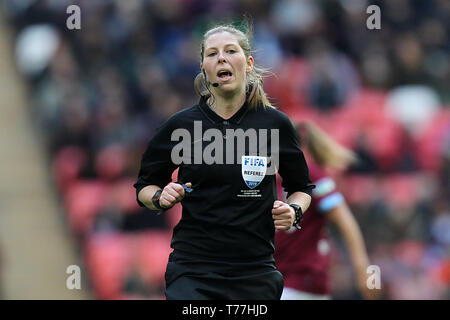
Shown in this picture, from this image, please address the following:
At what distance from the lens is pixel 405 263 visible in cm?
793

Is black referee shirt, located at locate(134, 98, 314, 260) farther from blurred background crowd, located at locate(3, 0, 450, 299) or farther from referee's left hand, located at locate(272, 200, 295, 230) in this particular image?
blurred background crowd, located at locate(3, 0, 450, 299)

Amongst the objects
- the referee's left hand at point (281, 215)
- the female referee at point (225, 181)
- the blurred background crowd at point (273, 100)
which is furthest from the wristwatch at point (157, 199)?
the blurred background crowd at point (273, 100)

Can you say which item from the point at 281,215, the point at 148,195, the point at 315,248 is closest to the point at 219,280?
the point at 281,215

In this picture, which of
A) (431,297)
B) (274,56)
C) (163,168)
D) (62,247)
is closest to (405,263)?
(431,297)

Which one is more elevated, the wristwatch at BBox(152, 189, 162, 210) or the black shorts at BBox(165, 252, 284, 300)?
the wristwatch at BBox(152, 189, 162, 210)

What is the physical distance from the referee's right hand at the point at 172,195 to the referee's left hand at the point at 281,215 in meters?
0.40

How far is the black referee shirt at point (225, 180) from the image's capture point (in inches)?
145

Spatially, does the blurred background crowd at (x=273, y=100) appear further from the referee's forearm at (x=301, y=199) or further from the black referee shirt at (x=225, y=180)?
the black referee shirt at (x=225, y=180)

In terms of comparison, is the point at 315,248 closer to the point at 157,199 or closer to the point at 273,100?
the point at 157,199

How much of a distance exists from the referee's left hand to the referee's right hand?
15.7 inches

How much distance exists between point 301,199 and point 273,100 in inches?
191

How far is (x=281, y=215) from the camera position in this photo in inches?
141

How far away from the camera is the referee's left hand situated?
141 inches

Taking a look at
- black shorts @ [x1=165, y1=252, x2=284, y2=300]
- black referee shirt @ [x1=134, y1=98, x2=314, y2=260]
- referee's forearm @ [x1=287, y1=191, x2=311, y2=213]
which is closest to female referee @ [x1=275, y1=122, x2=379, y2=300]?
referee's forearm @ [x1=287, y1=191, x2=311, y2=213]
